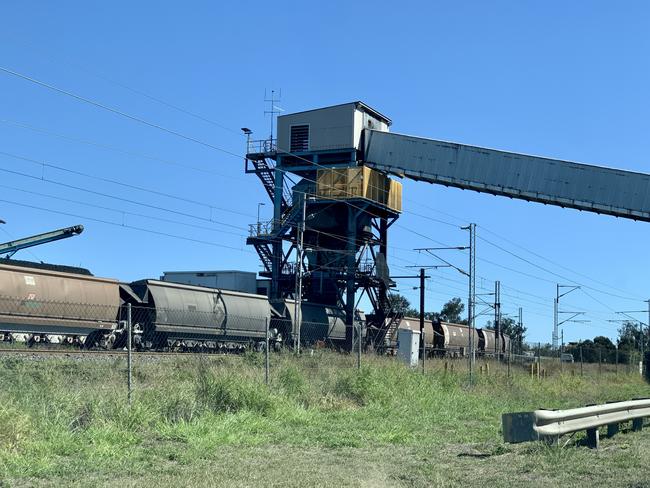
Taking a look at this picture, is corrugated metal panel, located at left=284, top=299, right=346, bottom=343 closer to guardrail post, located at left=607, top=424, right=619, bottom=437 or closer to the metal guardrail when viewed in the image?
guardrail post, located at left=607, top=424, right=619, bottom=437

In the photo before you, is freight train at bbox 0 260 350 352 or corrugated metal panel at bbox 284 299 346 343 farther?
corrugated metal panel at bbox 284 299 346 343

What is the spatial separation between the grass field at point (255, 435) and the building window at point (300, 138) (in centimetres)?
3641

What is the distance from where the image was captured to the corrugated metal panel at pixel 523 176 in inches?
1763

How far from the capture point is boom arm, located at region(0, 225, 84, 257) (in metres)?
37.6

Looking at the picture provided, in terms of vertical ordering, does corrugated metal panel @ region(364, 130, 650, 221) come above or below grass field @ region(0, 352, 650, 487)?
above

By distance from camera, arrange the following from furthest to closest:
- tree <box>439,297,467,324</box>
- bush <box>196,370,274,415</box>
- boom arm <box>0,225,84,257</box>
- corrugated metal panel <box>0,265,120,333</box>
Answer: tree <box>439,297,467,324</box> < boom arm <box>0,225,84,257</box> < corrugated metal panel <box>0,265,120,333</box> < bush <box>196,370,274,415</box>

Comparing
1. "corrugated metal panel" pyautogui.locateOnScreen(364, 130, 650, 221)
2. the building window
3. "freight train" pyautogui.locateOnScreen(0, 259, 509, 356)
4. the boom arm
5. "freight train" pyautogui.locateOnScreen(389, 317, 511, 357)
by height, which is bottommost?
"freight train" pyautogui.locateOnScreen(389, 317, 511, 357)

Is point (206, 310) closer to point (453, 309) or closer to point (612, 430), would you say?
point (612, 430)

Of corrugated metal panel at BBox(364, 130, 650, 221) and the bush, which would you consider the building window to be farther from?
the bush

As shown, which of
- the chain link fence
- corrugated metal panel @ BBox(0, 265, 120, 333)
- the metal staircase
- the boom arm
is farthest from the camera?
the metal staircase

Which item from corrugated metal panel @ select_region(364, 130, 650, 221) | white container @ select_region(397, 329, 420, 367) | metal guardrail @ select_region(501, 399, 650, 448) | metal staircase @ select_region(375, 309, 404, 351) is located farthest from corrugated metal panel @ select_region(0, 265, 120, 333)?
metal staircase @ select_region(375, 309, 404, 351)

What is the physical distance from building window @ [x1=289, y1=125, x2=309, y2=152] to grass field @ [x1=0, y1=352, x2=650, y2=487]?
3641cm

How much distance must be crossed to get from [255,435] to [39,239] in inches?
1221

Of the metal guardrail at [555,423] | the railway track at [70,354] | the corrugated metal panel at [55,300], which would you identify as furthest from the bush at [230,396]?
the corrugated metal panel at [55,300]
